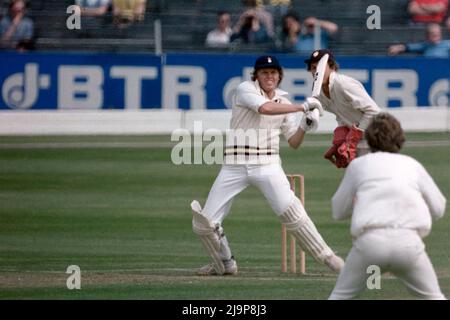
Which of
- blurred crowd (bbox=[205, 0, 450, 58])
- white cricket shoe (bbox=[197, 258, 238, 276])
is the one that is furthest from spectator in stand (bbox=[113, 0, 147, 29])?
white cricket shoe (bbox=[197, 258, 238, 276])

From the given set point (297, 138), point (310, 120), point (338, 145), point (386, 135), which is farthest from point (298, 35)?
point (386, 135)

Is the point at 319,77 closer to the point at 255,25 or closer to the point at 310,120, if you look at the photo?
the point at 310,120

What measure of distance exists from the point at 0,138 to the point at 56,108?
1.27 meters

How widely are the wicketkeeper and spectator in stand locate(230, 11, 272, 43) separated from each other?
1467 cm

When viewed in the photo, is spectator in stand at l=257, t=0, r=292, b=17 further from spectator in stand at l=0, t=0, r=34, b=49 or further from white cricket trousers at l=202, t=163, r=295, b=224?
white cricket trousers at l=202, t=163, r=295, b=224

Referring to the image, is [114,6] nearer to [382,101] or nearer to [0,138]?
[0,138]

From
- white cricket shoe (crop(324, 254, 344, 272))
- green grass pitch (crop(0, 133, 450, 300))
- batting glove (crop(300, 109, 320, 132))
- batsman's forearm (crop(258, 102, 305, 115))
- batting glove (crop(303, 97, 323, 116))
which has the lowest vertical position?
green grass pitch (crop(0, 133, 450, 300))

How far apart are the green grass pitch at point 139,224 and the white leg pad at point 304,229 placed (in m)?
0.25

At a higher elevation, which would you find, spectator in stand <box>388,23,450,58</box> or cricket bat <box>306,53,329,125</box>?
cricket bat <box>306,53,329,125</box>

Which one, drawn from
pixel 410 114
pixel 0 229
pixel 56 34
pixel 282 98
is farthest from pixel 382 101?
pixel 282 98

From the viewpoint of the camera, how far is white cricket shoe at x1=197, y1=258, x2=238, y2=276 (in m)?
12.4

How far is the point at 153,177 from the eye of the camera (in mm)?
20531

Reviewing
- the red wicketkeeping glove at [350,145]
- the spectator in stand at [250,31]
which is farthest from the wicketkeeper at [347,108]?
the spectator in stand at [250,31]

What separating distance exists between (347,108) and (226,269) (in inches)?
72.1
